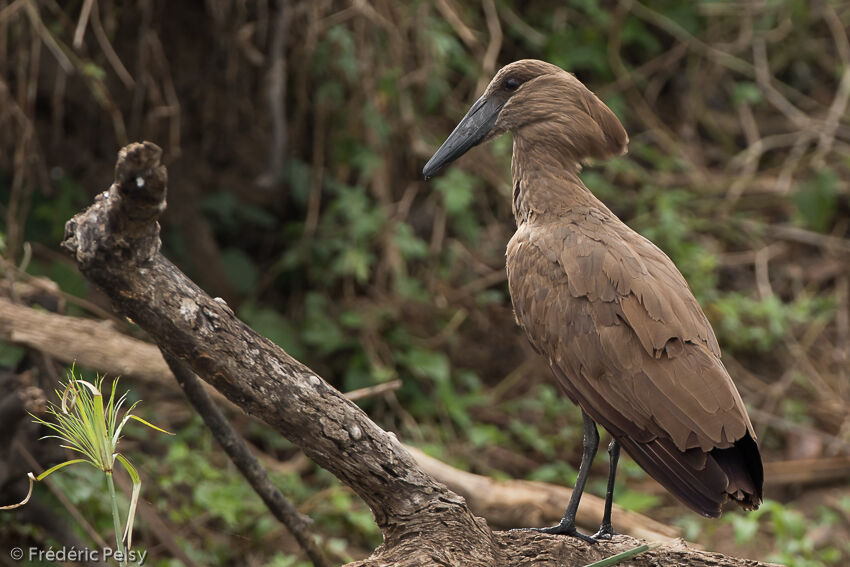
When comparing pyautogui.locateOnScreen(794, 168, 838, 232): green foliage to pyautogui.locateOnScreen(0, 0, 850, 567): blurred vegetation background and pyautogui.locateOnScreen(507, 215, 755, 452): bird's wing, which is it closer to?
pyautogui.locateOnScreen(0, 0, 850, 567): blurred vegetation background

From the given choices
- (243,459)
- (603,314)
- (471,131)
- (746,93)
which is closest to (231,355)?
(243,459)

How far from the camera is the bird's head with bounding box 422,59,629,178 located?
11.4 ft

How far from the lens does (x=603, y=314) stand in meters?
3.11

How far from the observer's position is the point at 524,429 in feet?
19.4

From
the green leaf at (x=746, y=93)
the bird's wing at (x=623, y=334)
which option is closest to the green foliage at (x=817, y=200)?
the green leaf at (x=746, y=93)

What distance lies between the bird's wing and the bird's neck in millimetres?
100

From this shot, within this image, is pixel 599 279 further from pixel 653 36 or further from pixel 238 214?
pixel 653 36

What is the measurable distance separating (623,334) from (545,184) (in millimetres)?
658

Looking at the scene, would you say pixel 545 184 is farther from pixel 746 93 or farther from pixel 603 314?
pixel 746 93

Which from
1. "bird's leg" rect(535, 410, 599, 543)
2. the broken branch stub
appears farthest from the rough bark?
"bird's leg" rect(535, 410, 599, 543)

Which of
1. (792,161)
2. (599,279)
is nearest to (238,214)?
(599,279)

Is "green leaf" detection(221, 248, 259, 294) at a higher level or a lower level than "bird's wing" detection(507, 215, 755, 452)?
higher

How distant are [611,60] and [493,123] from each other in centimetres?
411

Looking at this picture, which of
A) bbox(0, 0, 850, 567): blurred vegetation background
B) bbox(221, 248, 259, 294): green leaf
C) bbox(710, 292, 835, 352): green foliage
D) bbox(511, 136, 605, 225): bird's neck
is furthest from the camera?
bbox(710, 292, 835, 352): green foliage
